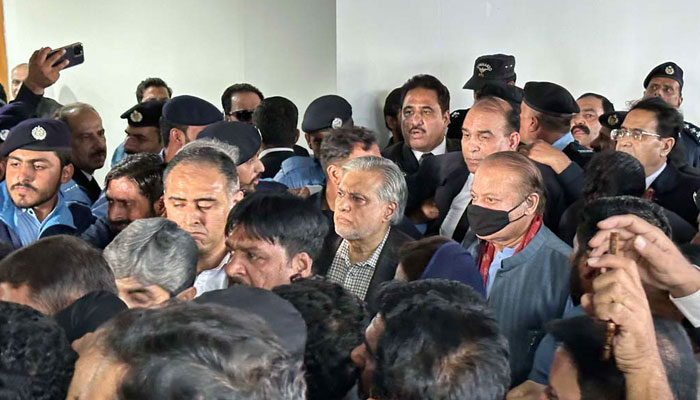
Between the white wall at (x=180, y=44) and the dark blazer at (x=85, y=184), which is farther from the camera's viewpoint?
the white wall at (x=180, y=44)

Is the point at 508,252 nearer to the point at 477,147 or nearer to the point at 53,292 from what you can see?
the point at 477,147

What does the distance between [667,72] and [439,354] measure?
5452 mm

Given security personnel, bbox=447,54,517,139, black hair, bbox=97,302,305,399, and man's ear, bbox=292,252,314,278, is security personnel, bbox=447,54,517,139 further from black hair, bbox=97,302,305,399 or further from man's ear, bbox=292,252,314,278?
black hair, bbox=97,302,305,399

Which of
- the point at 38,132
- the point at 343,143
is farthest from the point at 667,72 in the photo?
the point at 38,132

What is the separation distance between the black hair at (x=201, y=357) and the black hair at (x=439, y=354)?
252mm

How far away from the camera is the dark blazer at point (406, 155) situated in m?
4.81

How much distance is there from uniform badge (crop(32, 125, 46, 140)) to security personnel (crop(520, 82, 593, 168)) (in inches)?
87.9

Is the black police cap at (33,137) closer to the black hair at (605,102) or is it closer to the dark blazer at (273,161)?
the dark blazer at (273,161)

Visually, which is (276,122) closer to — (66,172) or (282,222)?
(66,172)

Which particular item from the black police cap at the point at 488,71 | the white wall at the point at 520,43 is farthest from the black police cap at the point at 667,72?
the black police cap at the point at 488,71

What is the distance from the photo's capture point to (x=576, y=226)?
3.60 meters

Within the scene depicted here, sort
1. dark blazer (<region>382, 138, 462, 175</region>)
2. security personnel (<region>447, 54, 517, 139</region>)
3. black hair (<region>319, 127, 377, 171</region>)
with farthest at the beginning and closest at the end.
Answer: security personnel (<region>447, 54, 517, 139</region>) → dark blazer (<region>382, 138, 462, 175</region>) → black hair (<region>319, 127, 377, 171</region>)

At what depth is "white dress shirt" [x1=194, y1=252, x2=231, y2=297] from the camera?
9.55 feet

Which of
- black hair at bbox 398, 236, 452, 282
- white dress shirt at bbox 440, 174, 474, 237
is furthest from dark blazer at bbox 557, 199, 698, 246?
black hair at bbox 398, 236, 452, 282
